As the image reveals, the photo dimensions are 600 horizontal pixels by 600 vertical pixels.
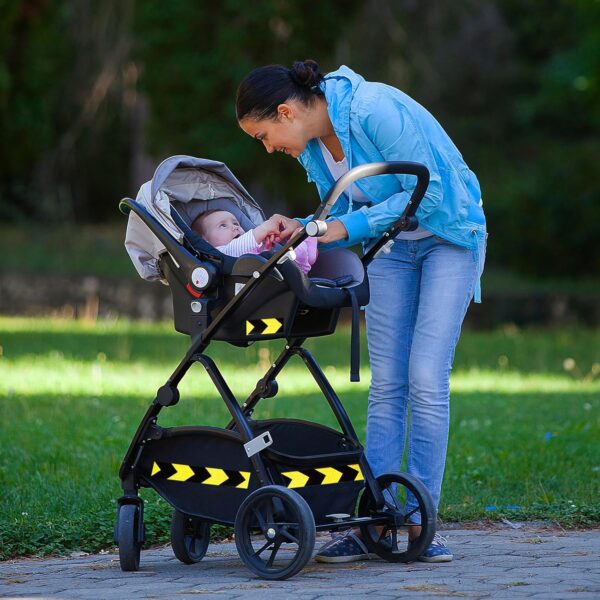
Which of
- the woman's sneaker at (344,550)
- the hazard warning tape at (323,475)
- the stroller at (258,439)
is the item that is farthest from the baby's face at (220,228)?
the woman's sneaker at (344,550)

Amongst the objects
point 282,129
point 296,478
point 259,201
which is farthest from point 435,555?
point 259,201

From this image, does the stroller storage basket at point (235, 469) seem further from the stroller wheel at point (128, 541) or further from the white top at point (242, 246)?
the white top at point (242, 246)

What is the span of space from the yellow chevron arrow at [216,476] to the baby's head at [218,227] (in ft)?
2.96

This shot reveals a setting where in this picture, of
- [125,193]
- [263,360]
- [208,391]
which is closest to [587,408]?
[208,391]

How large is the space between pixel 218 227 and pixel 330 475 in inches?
42.4

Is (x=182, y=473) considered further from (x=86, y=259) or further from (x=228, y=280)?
(x=86, y=259)

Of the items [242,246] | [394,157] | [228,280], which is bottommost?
[228,280]

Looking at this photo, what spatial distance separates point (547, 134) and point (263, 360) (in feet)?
66.2

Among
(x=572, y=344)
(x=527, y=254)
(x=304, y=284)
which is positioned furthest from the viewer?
(x=527, y=254)

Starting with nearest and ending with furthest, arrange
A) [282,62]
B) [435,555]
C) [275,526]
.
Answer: [275,526] < [435,555] < [282,62]

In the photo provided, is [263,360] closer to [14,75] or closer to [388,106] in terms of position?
[388,106]

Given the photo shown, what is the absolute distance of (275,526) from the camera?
449cm

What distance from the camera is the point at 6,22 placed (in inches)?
676

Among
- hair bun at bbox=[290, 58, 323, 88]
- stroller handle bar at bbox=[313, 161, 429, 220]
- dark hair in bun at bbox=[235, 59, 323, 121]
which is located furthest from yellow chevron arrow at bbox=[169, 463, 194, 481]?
hair bun at bbox=[290, 58, 323, 88]
